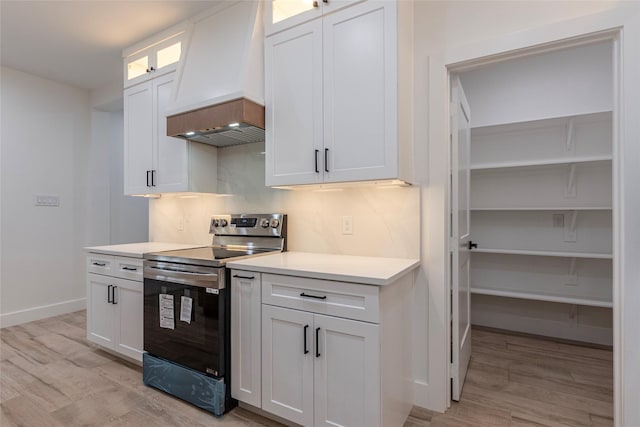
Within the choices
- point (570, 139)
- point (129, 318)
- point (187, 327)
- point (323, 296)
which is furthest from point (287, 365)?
point (570, 139)

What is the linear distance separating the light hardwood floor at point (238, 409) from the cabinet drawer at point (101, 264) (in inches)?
28.2

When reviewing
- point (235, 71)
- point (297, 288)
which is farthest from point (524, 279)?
point (235, 71)

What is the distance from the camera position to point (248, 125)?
2215mm

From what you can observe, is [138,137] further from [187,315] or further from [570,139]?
[570,139]

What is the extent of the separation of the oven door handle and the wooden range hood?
96 centimetres

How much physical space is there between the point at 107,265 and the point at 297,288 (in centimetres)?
185

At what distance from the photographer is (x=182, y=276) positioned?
2084 mm

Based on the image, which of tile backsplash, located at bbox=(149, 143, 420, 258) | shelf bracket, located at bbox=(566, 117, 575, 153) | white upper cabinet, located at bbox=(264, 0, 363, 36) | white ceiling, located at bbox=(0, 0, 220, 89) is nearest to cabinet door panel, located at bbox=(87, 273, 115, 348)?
tile backsplash, located at bbox=(149, 143, 420, 258)

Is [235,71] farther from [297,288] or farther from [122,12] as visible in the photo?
[297,288]

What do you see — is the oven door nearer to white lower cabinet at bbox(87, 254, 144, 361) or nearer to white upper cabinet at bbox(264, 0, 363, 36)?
white lower cabinet at bbox(87, 254, 144, 361)

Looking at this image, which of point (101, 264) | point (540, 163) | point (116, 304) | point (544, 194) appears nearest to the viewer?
point (116, 304)

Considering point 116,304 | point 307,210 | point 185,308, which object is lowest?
point 116,304

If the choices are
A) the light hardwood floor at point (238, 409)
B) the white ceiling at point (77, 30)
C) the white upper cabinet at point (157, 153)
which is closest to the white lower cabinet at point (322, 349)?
the light hardwood floor at point (238, 409)

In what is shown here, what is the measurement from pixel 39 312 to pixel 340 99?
4.13 metres
